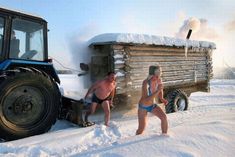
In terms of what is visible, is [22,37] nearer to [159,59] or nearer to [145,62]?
[145,62]

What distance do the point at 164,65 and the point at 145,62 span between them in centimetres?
93

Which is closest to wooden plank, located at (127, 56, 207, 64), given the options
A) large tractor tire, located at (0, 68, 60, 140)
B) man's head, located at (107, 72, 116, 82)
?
man's head, located at (107, 72, 116, 82)

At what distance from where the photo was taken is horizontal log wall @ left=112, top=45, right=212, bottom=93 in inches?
301

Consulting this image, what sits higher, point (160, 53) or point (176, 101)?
point (160, 53)

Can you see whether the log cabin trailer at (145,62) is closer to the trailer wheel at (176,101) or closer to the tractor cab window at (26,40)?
the trailer wheel at (176,101)

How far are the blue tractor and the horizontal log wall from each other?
7.38ft

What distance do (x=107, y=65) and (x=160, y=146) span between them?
14.2 ft

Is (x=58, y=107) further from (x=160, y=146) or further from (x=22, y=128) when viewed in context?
(x=160, y=146)

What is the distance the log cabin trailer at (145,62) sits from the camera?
755 centimetres

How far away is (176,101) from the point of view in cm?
882

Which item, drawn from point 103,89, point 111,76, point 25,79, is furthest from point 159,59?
point 25,79

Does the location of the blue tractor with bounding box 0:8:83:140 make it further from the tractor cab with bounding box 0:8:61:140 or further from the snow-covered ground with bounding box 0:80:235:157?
the snow-covered ground with bounding box 0:80:235:157

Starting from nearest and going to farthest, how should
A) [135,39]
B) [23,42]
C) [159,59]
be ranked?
[23,42] → [135,39] → [159,59]

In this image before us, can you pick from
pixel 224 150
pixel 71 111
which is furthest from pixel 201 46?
pixel 224 150
